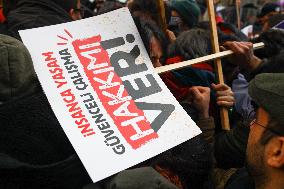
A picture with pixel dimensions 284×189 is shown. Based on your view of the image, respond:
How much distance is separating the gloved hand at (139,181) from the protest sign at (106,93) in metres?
0.07

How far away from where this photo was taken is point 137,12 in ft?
10.9

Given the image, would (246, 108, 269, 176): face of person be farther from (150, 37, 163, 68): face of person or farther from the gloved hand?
(150, 37, 163, 68): face of person

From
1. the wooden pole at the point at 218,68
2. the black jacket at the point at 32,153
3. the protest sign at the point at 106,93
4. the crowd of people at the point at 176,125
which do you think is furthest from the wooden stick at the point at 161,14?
the black jacket at the point at 32,153

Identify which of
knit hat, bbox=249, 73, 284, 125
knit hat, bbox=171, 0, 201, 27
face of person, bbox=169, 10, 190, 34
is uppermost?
knit hat, bbox=249, 73, 284, 125

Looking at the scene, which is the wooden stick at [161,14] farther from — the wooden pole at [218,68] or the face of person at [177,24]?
the face of person at [177,24]

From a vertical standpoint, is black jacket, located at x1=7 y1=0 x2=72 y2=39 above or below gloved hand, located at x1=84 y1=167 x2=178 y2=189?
above

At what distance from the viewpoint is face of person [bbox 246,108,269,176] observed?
1328mm

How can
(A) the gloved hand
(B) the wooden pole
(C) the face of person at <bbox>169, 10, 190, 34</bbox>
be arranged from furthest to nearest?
(C) the face of person at <bbox>169, 10, 190, 34</bbox>, (B) the wooden pole, (A) the gloved hand

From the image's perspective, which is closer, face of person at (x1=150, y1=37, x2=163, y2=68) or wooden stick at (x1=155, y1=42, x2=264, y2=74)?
wooden stick at (x1=155, y1=42, x2=264, y2=74)

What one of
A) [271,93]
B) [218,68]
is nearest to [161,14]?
[218,68]

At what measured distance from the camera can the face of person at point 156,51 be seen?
202cm

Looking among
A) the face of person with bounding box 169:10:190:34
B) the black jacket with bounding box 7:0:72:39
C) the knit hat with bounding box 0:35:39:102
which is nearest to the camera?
the knit hat with bounding box 0:35:39:102

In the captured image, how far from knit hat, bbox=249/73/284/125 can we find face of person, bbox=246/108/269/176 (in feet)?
0.11

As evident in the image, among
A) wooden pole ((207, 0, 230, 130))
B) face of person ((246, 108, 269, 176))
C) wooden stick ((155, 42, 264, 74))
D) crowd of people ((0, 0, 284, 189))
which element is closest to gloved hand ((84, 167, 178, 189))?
crowd of people ((0, 0, 284, 189))
